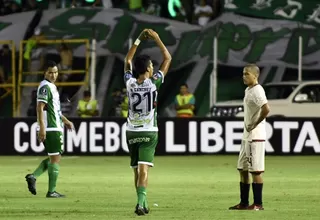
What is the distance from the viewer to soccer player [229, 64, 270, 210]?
1625cm

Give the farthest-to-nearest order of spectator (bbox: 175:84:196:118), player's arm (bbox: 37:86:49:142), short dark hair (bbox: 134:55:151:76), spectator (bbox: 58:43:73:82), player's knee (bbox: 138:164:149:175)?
spectator (bbox: 58:43:73:82) → spectator (bbox: 175:84:196:118) → player's arm (bbox: 37:86:49:142) → player's knee (bbox: 138:164:149:175) → short dark hair (bbox: 134:55:151:76)

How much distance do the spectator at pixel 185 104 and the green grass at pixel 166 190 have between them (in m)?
4.45

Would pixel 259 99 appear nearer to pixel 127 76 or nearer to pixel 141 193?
→ pixel 127 76

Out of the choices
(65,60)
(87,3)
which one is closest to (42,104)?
(65,60)

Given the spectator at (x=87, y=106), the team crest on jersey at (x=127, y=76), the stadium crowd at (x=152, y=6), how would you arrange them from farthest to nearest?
the stadium crowd at (x=152, y=6)
the spectator at (x=87, y=106)
the team crest on jersey at (x=127, y=76)

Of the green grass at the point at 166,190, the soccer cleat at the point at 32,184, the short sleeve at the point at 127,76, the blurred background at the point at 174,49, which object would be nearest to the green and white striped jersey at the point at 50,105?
the soccer cleat at the point at 32,184

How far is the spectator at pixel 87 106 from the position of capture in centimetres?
3612

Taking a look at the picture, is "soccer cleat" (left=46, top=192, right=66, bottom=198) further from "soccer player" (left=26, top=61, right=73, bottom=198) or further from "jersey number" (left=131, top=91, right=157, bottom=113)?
"jersey number" (left=131, top=91, right=157, bottom=113)

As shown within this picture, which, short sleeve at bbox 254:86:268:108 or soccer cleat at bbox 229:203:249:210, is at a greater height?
short sleeve at bbox 254:86:268:108

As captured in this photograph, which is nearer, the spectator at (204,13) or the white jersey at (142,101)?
the white jersey at (142,101)

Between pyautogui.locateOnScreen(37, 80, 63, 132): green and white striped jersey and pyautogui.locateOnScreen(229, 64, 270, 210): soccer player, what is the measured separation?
140 inches

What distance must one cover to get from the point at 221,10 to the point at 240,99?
298cm

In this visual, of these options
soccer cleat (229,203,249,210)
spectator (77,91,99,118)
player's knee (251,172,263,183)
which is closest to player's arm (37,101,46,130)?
soccer cleat (229,203,249,210)

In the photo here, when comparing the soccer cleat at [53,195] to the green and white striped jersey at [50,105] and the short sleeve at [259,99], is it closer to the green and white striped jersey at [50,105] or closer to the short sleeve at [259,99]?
the green and white striped jersey at [50,105]
